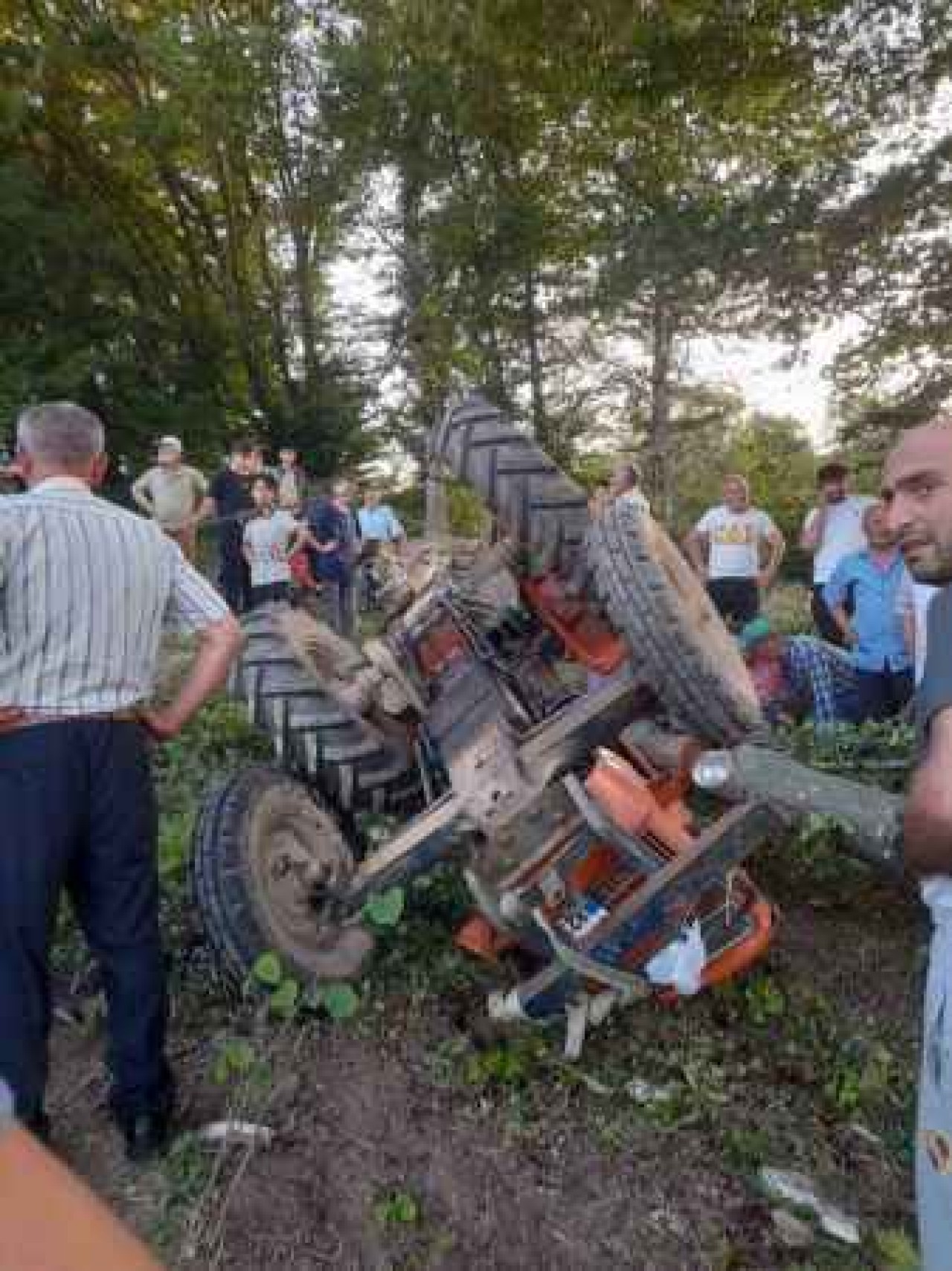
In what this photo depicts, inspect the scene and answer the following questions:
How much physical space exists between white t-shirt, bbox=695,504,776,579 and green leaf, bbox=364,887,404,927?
5031 millimetres

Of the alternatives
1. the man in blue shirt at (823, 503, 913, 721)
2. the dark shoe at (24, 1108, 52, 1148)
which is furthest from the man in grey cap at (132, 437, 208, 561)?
the dark shoe at (24, 1108, 52, 1148)

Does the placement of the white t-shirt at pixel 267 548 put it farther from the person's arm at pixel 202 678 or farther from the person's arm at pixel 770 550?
the person's arm at pixel 202 678

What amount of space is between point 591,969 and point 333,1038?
0.88 m

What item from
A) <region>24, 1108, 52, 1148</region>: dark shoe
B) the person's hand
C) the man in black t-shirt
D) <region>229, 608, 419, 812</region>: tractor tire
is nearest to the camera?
<region>24, 1108, 52, 1148</region>: dark shoe

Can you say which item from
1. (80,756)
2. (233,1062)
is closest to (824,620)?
(233,1062)

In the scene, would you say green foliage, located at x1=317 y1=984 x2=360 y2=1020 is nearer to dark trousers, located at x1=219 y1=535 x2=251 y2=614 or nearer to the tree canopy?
dark trousers, located at x1=219 y1=535 x2=251 y2=614

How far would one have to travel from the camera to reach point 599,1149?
2.67m

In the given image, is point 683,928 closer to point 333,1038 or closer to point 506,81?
point 333,1038

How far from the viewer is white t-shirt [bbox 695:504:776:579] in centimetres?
741

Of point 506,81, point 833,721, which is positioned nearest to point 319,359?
point 506,81

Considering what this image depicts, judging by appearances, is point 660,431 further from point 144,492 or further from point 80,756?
point 80,756

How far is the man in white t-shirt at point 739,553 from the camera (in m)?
7.38

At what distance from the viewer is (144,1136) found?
2549mm

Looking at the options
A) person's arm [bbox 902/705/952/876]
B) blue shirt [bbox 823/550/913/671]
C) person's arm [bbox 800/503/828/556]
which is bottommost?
blue shirt [bbox 823/550/913/671]
